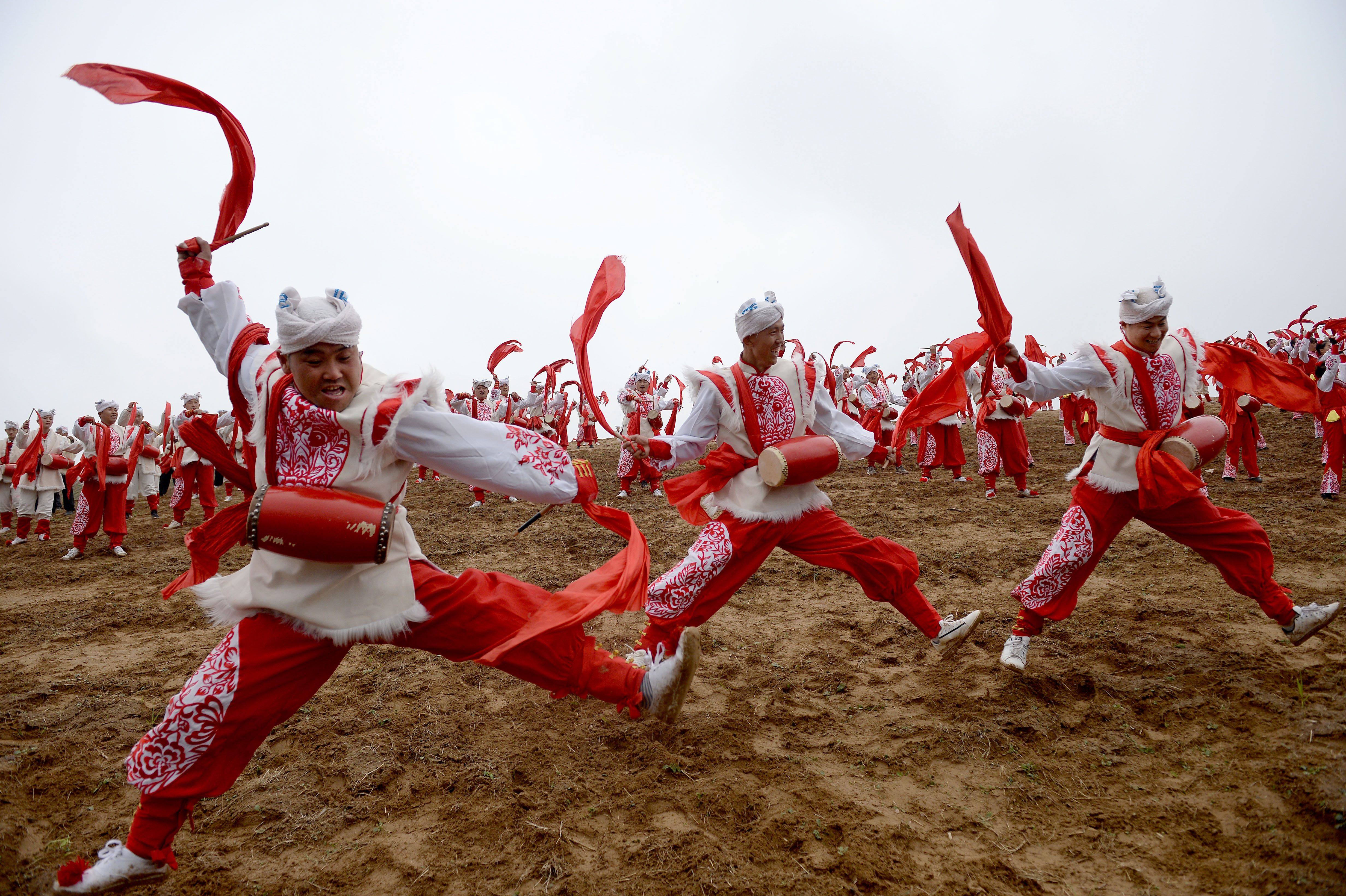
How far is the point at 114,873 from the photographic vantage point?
2.13 metres

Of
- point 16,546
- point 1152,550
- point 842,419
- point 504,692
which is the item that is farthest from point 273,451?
point 16,546

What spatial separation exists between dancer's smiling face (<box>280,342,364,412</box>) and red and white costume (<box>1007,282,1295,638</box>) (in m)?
3.14

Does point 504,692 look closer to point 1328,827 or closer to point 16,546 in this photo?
point 1328,827

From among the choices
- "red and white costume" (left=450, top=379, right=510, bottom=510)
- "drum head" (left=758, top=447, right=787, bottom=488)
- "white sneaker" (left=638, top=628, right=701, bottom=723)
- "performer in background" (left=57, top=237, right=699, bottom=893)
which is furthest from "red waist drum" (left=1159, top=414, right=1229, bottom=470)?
"red and white costume" (left=450, top=379, right=510, bottom=510)

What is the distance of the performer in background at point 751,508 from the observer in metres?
3.58

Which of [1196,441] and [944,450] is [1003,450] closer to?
[944,450]

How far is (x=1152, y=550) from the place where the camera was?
21.0ft

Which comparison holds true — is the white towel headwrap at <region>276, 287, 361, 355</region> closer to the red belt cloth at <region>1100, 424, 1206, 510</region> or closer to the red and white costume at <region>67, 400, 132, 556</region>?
the red belt cloth at <region>1100, 424, 1206, 510</region>

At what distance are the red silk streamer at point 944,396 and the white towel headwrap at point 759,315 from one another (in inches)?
37.5

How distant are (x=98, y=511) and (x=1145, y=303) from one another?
37.7 feet

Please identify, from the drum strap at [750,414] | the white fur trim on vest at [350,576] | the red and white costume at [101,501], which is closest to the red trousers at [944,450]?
the drum strap at [750,414]

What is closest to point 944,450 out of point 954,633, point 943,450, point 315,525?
point 943,450

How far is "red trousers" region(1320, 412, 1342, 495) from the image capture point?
8477 mm

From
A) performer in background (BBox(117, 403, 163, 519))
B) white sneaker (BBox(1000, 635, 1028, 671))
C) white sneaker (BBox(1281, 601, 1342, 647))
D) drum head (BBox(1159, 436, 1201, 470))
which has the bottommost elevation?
performer in background (BBox(117, 403, 163, 519))
